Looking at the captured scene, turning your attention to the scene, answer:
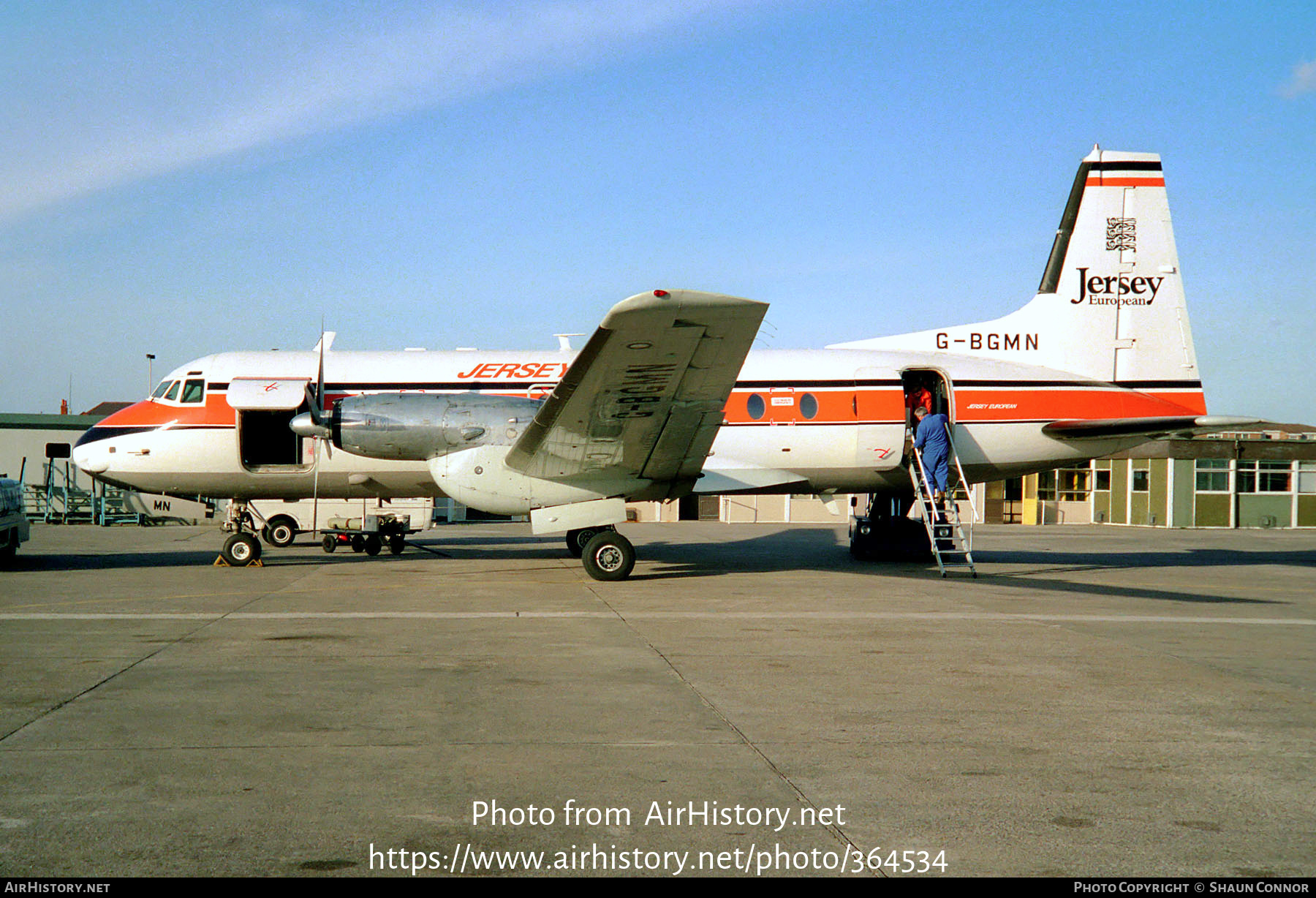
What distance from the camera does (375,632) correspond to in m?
8.65

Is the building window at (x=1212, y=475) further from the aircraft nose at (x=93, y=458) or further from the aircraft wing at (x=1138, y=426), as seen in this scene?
the aircraft nose at (x=93, y=458)

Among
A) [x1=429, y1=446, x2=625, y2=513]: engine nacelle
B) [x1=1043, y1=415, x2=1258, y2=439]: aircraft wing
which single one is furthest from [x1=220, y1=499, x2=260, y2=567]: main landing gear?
[x1=1043, y1=415, x2=1258, y2=439]: aircraft wing

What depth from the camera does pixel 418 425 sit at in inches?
540

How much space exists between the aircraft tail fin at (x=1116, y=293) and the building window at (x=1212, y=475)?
79.3 feet

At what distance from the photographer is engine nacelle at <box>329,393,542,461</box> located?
13.6m

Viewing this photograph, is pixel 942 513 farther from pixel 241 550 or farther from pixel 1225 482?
pixel 1225 482

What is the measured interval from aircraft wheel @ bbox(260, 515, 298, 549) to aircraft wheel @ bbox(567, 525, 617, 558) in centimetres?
678

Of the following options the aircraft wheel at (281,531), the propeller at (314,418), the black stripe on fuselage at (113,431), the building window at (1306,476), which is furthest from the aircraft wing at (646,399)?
the building window at (1306,476)

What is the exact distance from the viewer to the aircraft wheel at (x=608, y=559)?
13547 mm

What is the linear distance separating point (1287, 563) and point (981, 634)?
43.9 feet

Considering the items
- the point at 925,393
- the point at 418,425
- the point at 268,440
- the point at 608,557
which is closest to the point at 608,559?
the point at 608,557

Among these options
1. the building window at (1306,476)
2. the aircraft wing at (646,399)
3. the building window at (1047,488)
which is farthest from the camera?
the building window at (1047,488)

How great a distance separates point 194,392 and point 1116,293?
642 inches

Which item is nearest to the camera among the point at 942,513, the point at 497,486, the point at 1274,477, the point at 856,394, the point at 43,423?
the point at 497,486
